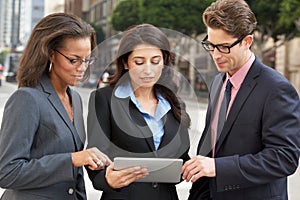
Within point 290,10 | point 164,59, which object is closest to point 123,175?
point 164,59

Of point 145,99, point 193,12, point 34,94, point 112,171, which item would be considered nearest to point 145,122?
point 145,99

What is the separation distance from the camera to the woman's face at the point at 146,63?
207cm

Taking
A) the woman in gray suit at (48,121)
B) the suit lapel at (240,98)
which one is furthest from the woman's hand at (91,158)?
the suit lapel at (240,98)

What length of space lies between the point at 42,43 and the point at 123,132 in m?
0.49

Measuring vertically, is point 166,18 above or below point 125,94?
below

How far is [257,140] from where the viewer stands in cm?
222

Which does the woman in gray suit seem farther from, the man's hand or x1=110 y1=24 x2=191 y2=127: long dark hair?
the man's hand

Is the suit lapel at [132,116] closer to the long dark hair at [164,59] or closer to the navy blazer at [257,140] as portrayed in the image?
the long dark hair at [164,59]

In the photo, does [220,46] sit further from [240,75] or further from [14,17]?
[14,17]

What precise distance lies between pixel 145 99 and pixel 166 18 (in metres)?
27.2

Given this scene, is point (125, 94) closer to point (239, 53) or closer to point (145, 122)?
point (145, 122)

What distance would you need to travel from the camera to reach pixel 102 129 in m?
2.14

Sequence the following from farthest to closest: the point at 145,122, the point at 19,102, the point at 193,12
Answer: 1. the point at 193,12
2. the point at 145,122
3. the point at 19,102

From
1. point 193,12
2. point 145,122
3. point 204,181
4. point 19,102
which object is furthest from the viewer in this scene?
point 193,12
